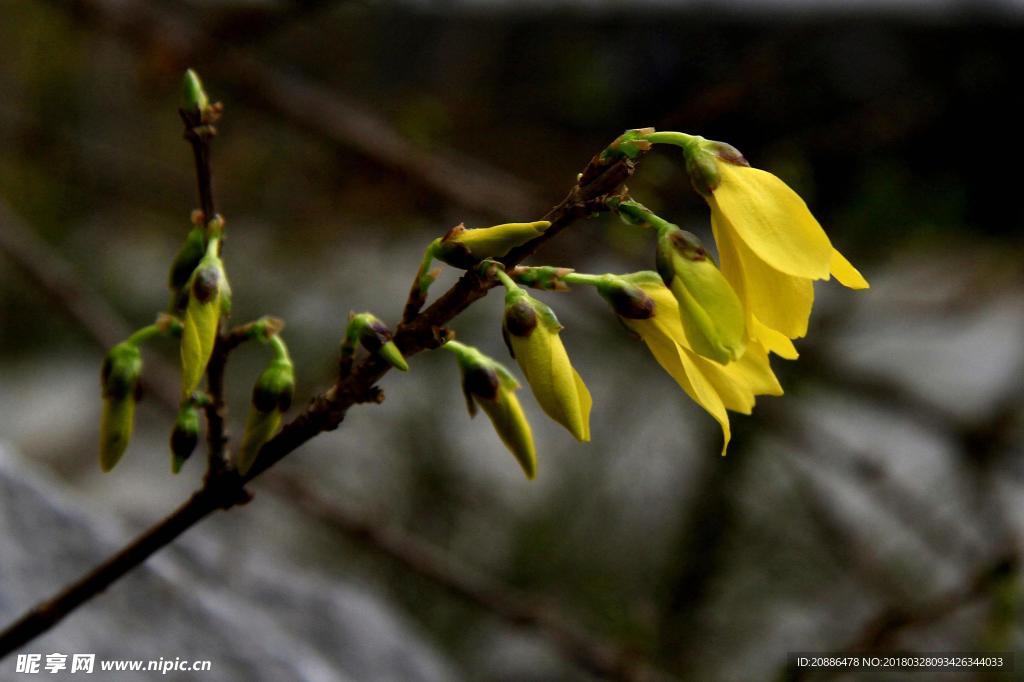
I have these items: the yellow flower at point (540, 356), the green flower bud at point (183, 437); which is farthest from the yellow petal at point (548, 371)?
the green flower bud at point (183, 437)

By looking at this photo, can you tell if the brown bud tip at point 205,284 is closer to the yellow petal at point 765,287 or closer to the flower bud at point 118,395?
the flower bud at point 118,395

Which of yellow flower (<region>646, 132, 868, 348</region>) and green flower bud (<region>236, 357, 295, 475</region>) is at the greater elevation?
yellow flower (<region>646, 132, 868, 348</region>)

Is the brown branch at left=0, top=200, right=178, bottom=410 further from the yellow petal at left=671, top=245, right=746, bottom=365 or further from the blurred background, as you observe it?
the yellow petal at left=671, top=245, right=746, bottom=365

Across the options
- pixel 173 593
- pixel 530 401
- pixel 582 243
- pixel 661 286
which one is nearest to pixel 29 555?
pixel 173 593

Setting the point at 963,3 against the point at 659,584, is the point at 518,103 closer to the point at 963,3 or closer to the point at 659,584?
the point at 963,3

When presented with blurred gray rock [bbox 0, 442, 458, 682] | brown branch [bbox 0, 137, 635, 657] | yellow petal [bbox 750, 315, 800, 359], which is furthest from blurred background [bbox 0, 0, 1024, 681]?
yellow petal [bbox 750, 315, 800, 359]
